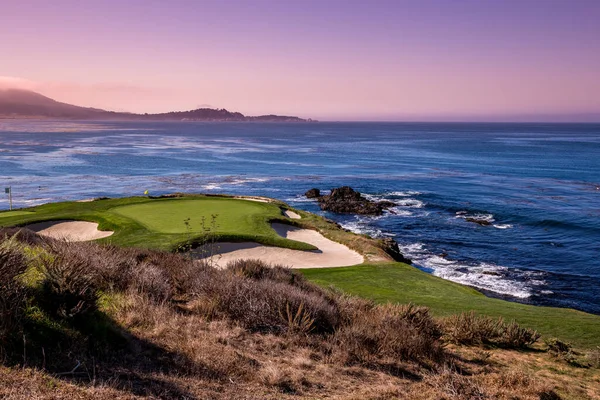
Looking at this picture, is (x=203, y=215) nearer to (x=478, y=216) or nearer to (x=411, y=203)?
(x=478, y=216)

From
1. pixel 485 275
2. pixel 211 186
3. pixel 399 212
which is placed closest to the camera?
pixel 485 275

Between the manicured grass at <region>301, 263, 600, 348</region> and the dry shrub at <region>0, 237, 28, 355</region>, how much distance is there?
33.4 ft

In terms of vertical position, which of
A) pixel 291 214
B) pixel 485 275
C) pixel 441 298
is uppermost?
pixel 291 214

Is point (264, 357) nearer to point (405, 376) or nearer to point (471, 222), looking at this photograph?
point (405, 376)

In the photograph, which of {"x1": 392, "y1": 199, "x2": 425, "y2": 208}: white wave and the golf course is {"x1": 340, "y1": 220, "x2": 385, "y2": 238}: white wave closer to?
the golf course

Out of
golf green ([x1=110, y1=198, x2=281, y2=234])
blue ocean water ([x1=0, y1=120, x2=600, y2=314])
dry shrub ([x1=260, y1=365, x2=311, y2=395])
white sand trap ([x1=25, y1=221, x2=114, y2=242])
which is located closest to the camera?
dry shrub ([x1=260, y1=365, x2=311, y2=395])

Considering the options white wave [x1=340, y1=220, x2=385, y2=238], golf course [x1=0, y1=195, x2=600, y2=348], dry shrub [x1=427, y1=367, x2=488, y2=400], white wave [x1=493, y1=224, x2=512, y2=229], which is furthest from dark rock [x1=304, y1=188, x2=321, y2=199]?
dry shrub [x1=427, y1=367, x2=488, y2=400]

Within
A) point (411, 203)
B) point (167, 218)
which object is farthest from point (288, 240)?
point (411, 203)

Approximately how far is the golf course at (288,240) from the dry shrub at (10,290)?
241 inches

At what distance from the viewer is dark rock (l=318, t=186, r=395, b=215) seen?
42.8 meters

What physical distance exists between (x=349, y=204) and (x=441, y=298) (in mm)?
28634

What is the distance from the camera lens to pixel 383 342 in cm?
834

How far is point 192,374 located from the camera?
6.33m

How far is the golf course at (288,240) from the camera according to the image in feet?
45.9
